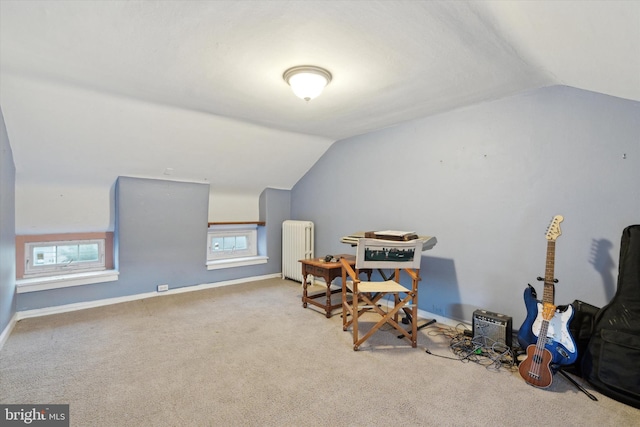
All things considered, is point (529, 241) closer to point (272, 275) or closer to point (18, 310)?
point (272, 275)

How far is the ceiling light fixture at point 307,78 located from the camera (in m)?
2.12

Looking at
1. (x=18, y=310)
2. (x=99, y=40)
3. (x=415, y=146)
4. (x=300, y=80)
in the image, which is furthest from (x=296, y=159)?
(x=18, y=310)

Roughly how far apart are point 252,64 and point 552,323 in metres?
2.75

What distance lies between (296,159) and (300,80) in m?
2.32

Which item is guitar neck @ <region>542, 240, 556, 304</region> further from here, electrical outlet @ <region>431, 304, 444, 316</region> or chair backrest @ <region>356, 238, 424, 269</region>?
electrical outlet @ <region>431, 304, 444, 316</region>

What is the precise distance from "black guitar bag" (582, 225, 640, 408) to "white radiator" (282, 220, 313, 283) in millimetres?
3248

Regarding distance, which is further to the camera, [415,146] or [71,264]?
[71,264]

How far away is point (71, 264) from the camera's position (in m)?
3.68

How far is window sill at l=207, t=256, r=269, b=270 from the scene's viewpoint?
14.4 feet

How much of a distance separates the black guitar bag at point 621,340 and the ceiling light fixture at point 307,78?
7.53 ft

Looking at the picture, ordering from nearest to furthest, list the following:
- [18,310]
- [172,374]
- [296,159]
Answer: [172,374]
[18,310]
[296,159]

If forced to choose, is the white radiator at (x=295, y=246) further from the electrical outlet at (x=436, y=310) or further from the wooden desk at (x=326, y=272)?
the electrical outlet at (x=436, y=310)

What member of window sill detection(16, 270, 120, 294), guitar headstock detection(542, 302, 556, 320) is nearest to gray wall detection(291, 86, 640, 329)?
guitar headstock detection(542, 302, 556, 320)

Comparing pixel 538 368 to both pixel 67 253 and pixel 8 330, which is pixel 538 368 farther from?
pixel 67 253
